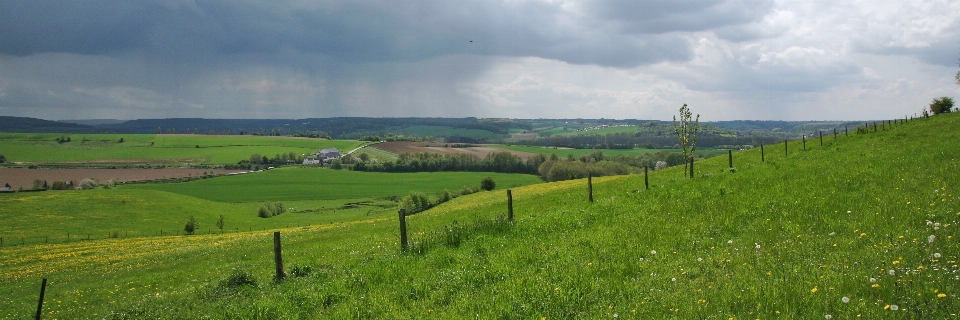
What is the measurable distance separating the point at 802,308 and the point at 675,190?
1392 cm

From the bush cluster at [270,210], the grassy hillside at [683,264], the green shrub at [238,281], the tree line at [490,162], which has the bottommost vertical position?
the bush cluster at [270,210]

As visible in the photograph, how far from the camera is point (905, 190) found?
551 inches

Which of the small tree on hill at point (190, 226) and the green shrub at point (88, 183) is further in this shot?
the green shrub at point (88, 183)

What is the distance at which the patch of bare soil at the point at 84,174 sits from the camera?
419 feet

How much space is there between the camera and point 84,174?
142m

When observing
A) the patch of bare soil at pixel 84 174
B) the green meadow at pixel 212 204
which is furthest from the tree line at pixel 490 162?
the patch of bare soil at pixel 84 174

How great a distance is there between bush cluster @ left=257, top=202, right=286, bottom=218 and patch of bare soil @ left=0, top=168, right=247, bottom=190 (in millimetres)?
60463

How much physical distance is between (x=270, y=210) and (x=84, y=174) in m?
79.5

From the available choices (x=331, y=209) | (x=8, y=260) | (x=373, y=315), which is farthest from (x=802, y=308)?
(x=331, y=209)

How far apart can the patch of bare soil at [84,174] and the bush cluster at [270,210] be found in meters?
60.5

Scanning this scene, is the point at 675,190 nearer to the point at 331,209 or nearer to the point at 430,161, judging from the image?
the point at 331,209

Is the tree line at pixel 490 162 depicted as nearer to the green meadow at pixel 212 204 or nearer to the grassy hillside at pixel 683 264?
the green meadow at pixel 212 204

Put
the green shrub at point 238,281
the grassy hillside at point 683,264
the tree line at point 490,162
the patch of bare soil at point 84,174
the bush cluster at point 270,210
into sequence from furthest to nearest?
the tree line at point 490,162 < the patch of bare soil at point 84,174 < the bush cluster at point 270,210 < the green shrub at point 238,281 < the grassy hillside at point 683,264

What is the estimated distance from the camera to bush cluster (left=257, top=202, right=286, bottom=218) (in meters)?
101
